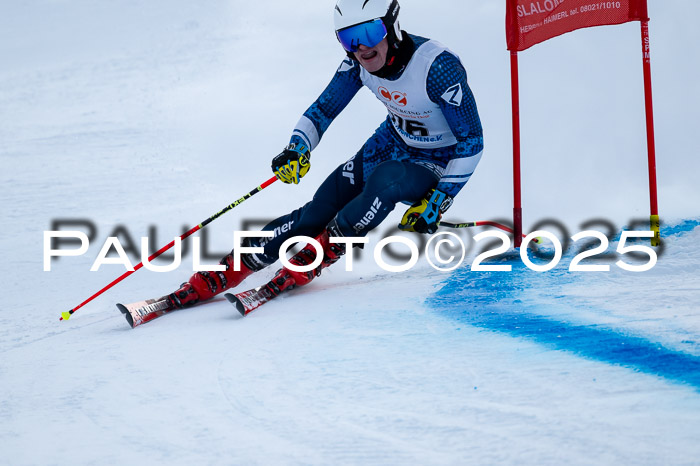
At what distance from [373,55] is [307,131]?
63 cm

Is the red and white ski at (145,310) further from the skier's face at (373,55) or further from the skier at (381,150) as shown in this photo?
the skier's face at (373,55)

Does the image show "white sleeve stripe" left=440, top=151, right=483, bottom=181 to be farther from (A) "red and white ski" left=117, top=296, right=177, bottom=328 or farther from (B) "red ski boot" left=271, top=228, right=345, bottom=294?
(A) "red and white ski" left=117, top=296, right=177, bottom=328

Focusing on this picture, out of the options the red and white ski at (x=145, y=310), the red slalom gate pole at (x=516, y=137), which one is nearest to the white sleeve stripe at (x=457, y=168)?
the red slalom gate pole at (x=516, y=137)

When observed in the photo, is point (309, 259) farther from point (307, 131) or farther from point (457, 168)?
point (457, 168)

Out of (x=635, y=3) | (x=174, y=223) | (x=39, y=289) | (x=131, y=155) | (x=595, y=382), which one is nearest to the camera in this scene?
(x=595, y=382)

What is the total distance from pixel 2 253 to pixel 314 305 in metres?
2.58

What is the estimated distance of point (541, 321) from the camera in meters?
3.16

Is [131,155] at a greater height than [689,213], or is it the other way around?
[131,155]

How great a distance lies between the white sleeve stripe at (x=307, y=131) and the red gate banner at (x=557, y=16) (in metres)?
1.29

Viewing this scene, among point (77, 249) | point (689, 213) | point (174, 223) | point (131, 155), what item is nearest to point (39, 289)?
point (77, 249)

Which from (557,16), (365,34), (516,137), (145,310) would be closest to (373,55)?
(365,34)

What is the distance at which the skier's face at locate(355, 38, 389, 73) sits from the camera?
3.52m

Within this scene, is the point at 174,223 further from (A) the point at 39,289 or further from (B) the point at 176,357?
(B) the point at 176,357

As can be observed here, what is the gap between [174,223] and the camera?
221 inches
